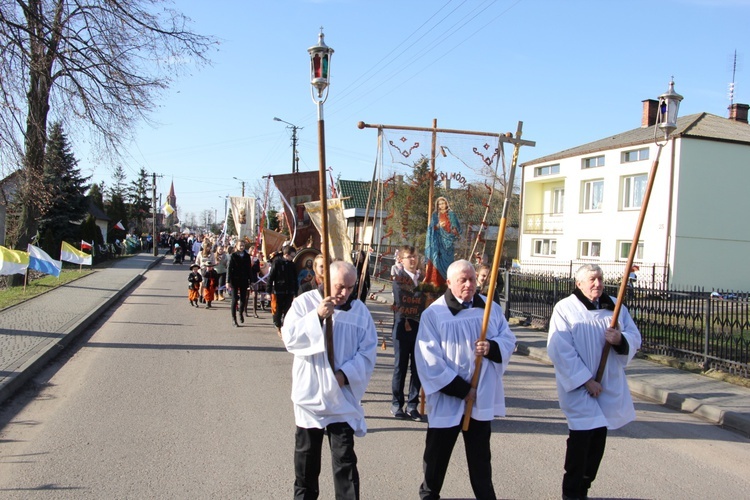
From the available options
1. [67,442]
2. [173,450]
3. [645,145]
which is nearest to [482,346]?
[173,450]

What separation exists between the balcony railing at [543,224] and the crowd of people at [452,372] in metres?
28.8

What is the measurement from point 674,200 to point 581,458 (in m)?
23.1

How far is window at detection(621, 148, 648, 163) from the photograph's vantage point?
87.3ft

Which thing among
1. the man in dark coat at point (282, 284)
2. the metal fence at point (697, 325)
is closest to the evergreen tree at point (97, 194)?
the man in dark coat at point (282, 284)

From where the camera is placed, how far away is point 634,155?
27.3 m

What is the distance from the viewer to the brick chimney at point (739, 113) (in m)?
31.0

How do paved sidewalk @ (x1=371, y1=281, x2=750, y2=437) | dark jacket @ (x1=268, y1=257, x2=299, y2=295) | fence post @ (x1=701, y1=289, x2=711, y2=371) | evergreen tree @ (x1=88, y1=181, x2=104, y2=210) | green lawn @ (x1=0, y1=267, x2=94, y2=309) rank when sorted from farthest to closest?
1. evergreen tree @ (x1=88, y1=181, x2=104, y2=210)
2. green lawn @ (x1=0, y1=267, x2=94, y2=309)
3. dark jacket @ (x1=268, y1=257, x2=299, y2=295)
4. fence post @ (x1=701, y1=289, x2=711, y2=371)
5. paved sidewalk @ (x1=371, y1=281, x2=750, y2=437)

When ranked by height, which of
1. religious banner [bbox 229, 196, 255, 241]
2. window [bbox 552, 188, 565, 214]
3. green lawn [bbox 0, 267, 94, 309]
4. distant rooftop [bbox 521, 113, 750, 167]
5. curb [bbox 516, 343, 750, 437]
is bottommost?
curb [bbox 516, 343, 750, 437]

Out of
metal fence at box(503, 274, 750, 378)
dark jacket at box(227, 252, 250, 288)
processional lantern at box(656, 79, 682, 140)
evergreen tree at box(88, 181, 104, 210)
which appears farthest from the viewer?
evergreen tree at box(88, 181, 104, 210)

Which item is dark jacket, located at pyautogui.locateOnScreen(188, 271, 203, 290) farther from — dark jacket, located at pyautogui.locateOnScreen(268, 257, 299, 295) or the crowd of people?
the crowd of people

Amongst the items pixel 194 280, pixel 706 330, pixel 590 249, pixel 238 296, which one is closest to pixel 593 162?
pixel 590 249

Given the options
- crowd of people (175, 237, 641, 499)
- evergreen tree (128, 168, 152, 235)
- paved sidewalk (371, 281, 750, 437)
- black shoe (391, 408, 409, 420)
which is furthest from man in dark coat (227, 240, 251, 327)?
evergreen tree (128, 168, 152, 235)

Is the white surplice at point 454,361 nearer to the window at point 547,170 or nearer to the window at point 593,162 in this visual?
the window at point 593,162

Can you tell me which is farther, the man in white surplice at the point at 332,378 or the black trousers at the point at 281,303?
the black trousers at the point at 281,303
